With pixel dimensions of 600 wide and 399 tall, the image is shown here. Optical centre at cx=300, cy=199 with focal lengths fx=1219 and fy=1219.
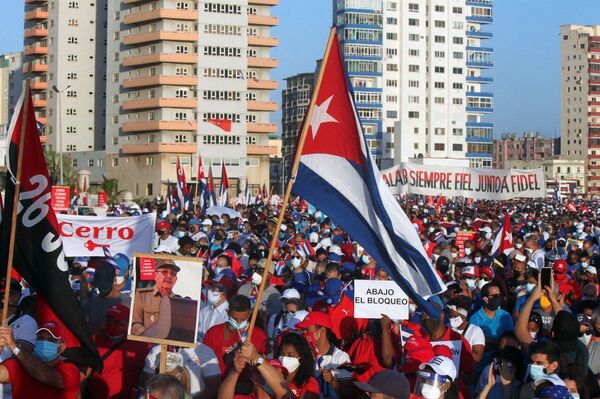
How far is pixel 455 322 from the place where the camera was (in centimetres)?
1042

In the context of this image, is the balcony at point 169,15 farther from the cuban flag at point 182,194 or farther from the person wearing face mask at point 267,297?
the person wearing face mask at point 267,297

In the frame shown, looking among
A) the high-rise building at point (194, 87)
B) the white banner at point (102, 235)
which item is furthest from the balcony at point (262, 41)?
the white banner at point (102, 235)

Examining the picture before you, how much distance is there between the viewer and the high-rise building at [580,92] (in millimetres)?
182250

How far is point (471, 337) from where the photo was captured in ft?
31.3

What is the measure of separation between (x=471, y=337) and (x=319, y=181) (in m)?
2.18

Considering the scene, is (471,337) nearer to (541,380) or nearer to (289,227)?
(541,380)

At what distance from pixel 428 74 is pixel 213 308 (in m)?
130

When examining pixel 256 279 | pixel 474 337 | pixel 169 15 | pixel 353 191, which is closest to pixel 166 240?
pixel 256 279

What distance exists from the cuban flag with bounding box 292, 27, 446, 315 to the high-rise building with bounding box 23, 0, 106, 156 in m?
103

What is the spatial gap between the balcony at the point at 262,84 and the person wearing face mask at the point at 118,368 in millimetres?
93995

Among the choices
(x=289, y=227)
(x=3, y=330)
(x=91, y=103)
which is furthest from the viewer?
(x=91, y=103)

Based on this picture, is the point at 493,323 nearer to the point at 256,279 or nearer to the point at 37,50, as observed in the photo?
the point at 256,279

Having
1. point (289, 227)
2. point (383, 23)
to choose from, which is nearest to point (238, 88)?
point (383, 23)

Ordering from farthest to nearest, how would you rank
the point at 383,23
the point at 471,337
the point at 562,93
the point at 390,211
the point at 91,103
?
1. the point at 562,93
2. the point at 383,23
3. the point at 91,103
4. the point at 471,337
5. the point at 390,211
